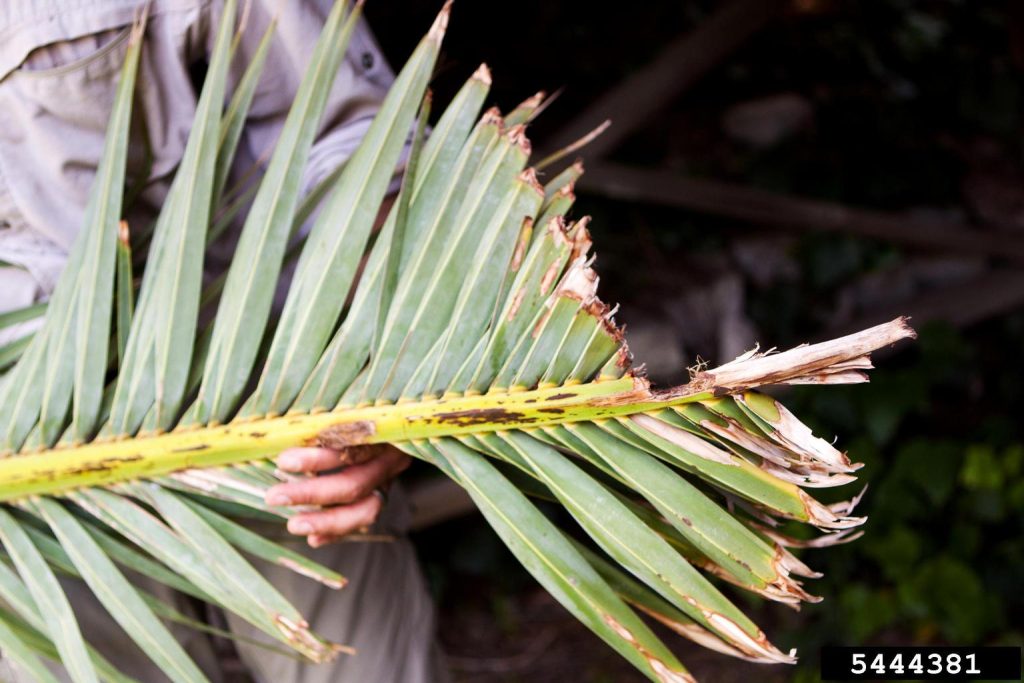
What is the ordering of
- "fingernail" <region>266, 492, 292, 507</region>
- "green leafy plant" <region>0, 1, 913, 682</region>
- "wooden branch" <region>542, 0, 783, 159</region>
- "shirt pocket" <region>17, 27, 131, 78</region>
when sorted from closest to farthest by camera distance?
"green leafy plant" <region>0, 1, 913, 682</region>
"fingernail" <region>266, 492, 292, 507</region>
"shirt pocket" <region>17, 27, 131, 78</region>
"wooden branch" <region>542, 0, 783, 159</region>

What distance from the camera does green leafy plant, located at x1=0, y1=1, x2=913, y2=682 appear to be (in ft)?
3.06

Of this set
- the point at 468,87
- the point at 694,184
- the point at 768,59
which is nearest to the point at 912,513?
the point at 694,184

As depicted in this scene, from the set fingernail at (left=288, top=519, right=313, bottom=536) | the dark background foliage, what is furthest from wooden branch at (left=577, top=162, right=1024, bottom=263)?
fingernail at (left=288, top=519, right=313, bottom=536)

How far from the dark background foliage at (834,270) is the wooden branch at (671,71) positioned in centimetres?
12

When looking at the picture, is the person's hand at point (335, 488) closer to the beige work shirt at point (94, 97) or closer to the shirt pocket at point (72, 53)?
the beige work shirt at point (94, 97)

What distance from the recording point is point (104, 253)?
1.14 meters

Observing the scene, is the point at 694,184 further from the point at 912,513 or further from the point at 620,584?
the point at 620,584

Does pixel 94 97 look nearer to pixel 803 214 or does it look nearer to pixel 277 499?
pixel 277 499

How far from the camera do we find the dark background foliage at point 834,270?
11.0 ft

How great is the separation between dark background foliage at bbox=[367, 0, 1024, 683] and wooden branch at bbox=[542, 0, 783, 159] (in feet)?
0.40

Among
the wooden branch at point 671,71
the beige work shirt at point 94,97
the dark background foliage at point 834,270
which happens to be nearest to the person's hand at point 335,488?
the beige work shirt at point 94,97

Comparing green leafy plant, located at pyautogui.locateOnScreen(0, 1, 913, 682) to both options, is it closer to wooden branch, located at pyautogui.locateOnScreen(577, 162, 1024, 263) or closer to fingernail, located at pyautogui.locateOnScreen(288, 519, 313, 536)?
fingernail, located at pyautogui.locateOnScreen(288, 519, 313, 536)

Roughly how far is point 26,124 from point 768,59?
3.76 meters

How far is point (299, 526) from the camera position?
3.61 ft
